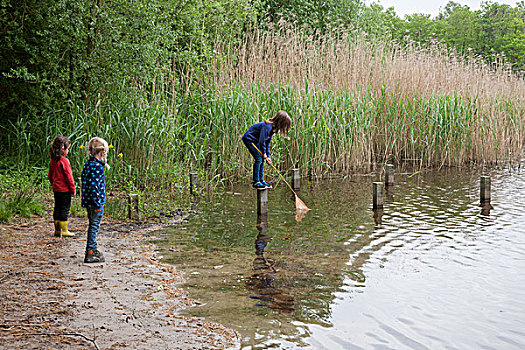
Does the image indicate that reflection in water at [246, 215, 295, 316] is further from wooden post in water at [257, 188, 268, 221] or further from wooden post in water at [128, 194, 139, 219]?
wooden post in water at [128, 194, 139, 219]

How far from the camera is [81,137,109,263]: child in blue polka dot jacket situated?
18.8 ft

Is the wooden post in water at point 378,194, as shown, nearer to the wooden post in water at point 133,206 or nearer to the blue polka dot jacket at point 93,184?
the wooden post in water at point 133,206

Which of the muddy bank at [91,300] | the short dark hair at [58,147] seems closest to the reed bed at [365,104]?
the short dark hair at [58,147]

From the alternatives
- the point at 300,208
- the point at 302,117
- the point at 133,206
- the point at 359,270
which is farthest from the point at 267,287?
the point at 302,117

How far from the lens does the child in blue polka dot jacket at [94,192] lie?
5730 mm

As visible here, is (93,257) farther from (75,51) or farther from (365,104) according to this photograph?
(365,104)

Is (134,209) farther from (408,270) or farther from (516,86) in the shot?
(516,86)

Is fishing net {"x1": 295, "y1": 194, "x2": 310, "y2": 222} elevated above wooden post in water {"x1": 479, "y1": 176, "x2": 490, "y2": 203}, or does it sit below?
below

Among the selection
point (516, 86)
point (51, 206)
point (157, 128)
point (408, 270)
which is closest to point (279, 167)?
point (157, 128)

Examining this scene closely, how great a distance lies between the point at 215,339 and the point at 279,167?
27.0ft

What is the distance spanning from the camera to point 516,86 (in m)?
18.5

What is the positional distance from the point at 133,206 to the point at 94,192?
2505 mm

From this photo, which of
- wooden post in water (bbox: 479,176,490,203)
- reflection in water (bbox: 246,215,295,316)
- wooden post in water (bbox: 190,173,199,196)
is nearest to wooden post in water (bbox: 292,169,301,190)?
wooden post in water (bbox: 190,173,199,196)

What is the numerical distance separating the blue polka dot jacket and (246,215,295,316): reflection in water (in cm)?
188
